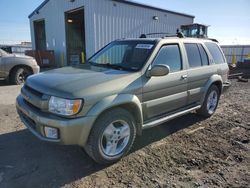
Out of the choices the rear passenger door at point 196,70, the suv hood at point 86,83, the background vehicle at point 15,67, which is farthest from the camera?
the background vehicle at point 15,67

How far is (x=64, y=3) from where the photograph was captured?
16.6 m

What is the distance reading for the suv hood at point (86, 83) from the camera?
2.97 m

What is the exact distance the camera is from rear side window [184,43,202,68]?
465 centimetres

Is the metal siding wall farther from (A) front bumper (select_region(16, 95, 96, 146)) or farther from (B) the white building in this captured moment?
(A) front bumper (select_region(16, 95, 96, 146))

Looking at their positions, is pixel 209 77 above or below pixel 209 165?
above

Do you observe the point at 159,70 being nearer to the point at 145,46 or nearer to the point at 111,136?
the point at 145,46

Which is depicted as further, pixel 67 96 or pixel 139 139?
pixel 139 139

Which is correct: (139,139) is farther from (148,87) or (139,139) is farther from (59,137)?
(59,137)

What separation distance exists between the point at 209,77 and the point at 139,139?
2.21 metres

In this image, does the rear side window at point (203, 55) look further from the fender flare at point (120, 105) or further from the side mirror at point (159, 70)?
the fender flare at point (120, 105)

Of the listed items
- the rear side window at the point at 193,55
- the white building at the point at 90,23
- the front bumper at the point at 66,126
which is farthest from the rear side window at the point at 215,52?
the white building at the point at 90,23

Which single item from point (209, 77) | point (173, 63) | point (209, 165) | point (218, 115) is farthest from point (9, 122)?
point (218, 115)

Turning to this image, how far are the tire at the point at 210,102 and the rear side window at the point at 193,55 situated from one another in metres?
0.85

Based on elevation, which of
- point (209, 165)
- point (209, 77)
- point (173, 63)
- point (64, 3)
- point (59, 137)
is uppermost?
point (64, 3)
